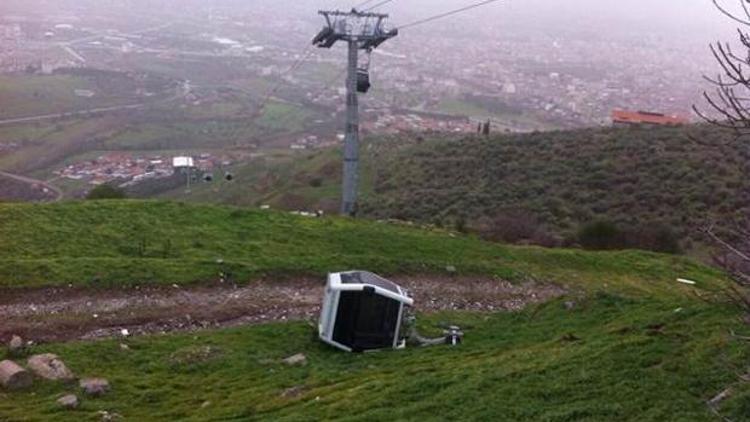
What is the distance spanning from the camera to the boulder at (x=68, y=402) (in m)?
11.2

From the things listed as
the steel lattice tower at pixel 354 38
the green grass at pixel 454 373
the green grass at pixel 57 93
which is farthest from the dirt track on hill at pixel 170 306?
the green grass at pixel 57 93

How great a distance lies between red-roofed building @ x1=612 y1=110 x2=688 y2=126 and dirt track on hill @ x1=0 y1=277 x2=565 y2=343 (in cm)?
3114

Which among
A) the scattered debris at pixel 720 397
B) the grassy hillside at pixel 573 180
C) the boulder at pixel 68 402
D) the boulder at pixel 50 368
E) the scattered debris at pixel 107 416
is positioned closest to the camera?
the scattered debris at pixel 720 397

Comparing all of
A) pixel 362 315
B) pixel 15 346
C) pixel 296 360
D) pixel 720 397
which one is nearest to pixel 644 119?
pixel 362 315

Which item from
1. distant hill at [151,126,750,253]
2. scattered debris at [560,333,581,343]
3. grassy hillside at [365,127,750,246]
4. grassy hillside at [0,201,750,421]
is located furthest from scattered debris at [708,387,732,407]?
grassy hillside at [365,127,750,246]

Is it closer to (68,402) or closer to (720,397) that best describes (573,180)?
(720,397)

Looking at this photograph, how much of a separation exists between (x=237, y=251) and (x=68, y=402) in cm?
844

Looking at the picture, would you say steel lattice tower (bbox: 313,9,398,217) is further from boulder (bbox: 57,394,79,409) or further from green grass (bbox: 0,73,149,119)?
green grass (bbox: 0,73,149,119)

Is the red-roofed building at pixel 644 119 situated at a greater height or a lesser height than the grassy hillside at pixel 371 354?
greater

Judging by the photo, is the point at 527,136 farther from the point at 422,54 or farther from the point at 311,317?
the point at 422,54

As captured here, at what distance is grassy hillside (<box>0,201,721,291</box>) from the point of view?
1719 cm

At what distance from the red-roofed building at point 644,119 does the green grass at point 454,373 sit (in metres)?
33.3

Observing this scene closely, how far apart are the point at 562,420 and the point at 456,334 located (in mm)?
6189

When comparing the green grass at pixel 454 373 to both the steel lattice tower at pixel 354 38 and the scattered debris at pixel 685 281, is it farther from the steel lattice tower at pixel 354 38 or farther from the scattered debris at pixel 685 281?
the steel lattice tower at pixel 354 38
